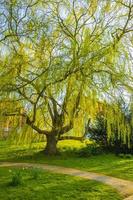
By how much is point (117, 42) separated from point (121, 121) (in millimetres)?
3685

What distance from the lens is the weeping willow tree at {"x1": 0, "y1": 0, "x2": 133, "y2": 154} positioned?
1548cm

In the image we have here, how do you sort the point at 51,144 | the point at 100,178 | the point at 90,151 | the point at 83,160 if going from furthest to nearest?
the point at 90,151 → the point at 51,144 → the point at 83,160 → the point at 100,178

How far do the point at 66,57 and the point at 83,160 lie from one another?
5.67m

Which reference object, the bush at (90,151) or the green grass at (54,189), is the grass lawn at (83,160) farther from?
the green grass at (54,189)

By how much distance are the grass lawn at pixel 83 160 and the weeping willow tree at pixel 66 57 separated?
1.69 metres

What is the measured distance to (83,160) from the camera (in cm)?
1967

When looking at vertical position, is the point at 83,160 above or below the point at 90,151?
below

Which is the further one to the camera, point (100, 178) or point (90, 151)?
point (90, 151)

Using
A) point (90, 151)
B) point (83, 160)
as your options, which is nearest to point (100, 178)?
point (83, 160)

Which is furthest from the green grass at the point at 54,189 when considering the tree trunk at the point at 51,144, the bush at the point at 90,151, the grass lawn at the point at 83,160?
the bush at the point at 90,151

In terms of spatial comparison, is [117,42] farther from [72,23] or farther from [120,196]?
[120,196]

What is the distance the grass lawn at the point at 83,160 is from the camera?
16.5m

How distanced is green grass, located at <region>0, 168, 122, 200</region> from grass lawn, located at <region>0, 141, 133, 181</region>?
2.27 meters

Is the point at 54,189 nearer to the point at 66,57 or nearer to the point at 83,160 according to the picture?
the point at 66,57
